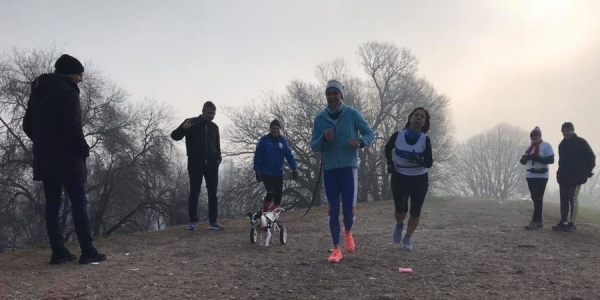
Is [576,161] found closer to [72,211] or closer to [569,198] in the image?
[569,198]

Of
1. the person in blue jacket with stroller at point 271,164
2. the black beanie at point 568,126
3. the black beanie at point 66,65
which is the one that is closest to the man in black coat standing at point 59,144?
the black beanie at point 66,65

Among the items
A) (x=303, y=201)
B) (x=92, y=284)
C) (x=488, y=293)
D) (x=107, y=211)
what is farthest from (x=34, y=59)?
(x=488, y=293)

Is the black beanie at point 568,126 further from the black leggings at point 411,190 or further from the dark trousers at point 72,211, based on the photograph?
the dark trousers at point 72,211

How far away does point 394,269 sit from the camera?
187 inches

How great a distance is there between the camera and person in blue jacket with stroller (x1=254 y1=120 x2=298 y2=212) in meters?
7.94

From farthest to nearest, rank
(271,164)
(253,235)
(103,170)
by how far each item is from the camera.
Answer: (103,170), (271,164), (253,235)

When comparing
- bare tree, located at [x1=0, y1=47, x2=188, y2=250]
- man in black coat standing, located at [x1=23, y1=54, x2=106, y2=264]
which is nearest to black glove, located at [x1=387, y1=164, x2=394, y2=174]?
man in black coat standing, located at [x1=23, y1=54, x2=106, y2=264]

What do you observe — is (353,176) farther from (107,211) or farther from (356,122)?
(107,211)

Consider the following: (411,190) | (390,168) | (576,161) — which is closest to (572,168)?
(576,161)

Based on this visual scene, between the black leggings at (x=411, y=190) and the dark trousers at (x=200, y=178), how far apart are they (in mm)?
3804

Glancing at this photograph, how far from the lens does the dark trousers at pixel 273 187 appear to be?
7.93 m

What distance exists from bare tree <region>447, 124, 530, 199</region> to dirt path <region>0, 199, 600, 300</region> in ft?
155

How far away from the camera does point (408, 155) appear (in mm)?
5879

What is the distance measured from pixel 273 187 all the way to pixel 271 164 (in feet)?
1.49
